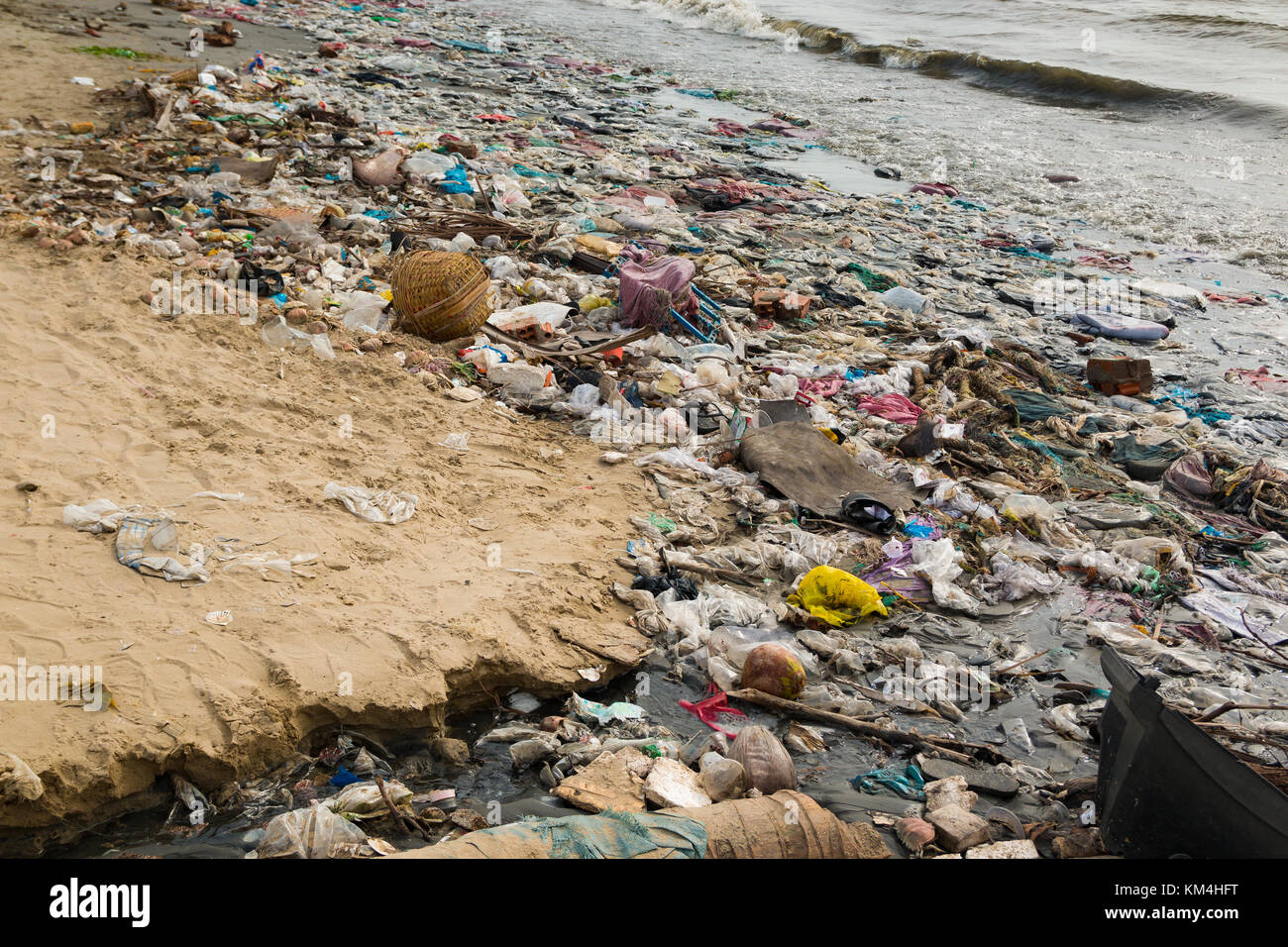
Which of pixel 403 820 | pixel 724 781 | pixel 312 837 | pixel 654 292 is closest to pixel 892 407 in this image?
pixel 654 292

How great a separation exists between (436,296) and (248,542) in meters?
2.70

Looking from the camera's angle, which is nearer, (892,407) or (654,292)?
(892,407)

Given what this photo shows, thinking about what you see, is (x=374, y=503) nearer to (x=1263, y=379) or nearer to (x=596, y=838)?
(x=596, y=838)

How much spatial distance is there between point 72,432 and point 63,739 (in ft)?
6.18

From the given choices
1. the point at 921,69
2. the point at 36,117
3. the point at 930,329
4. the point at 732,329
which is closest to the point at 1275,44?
the point at 921,69

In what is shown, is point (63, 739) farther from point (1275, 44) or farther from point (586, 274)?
point (1275, 44)

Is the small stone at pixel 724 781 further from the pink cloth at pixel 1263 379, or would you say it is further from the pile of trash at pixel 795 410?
the pink cloth at pixel 1263 379

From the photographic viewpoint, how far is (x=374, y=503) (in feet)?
13.3

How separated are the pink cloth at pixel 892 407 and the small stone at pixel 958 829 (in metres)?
3.29

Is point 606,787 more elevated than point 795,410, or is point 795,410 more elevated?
point 795,410

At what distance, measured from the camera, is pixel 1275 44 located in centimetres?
1755

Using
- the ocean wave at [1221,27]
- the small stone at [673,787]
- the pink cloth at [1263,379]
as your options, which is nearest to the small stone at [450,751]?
the small stone at [673,787]

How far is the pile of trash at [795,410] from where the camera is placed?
335 cm
